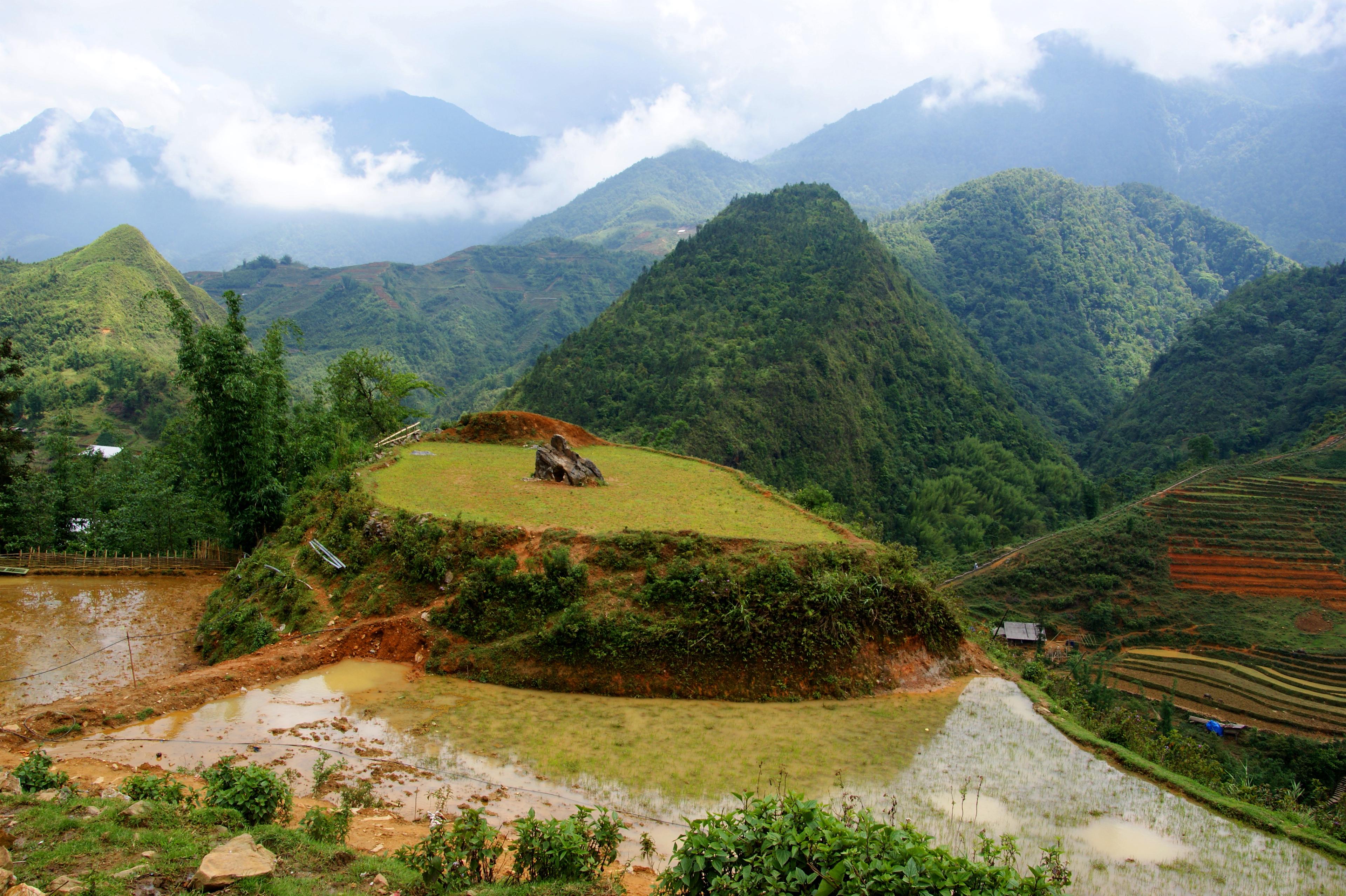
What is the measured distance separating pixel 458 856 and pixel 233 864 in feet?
6.08

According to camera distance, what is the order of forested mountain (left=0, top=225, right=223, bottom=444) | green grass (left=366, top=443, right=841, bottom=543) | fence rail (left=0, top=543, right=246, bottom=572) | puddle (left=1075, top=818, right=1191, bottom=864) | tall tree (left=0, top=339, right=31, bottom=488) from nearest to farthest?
puddle (left=1075, top=818, right=1191, bottom=864) → green grass (left=366, top=443, right=841, bottom=543) → fence rail (left=0, top=543, right=246, bottom=572) → tall tree (left=0, top=339, right=31, bottom=488) → forested mountain (left=0, top=225, right=223, bottom=444)

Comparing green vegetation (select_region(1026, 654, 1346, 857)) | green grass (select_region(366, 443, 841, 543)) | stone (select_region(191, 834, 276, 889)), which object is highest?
green grass (select_region(366, 443, 841, 543))

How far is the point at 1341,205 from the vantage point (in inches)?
7815

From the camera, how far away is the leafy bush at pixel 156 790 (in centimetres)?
741

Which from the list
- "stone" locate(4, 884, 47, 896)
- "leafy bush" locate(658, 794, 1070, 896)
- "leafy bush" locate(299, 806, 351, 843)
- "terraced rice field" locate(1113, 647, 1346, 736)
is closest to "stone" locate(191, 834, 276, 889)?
"leafy bush" locate(299, 806, 351, 843)

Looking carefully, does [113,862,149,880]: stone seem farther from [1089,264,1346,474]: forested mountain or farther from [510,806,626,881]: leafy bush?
[1089,264,1346,474]: forested mountain

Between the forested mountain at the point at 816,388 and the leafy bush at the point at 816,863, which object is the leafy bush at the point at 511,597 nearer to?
the leafy bush at the point at 816,863

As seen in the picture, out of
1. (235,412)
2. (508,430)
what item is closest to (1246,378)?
(508,430)

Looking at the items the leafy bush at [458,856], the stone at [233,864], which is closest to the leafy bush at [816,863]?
the leafy bush at [458,856]

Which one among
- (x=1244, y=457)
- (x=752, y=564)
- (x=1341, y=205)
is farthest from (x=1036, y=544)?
(x=1341, y=205)

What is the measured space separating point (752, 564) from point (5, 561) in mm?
21823

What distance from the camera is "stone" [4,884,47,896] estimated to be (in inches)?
189

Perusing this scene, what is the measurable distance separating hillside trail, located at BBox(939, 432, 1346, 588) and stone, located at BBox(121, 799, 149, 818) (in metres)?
50.3

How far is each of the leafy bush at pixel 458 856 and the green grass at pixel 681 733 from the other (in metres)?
3.22
